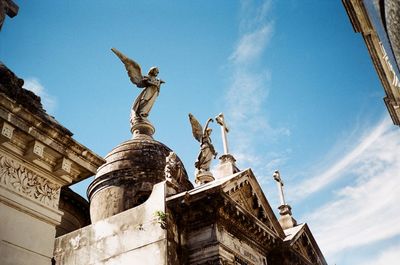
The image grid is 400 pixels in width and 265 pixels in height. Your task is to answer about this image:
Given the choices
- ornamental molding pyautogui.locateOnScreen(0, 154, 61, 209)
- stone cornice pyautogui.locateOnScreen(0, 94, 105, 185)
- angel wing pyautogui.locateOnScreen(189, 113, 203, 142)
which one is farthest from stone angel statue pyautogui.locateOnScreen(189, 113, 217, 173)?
ornamental molding pyautogui.locateOnScreen(0, 154, 61, 209)

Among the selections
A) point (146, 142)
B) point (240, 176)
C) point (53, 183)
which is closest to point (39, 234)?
point (53, 183)

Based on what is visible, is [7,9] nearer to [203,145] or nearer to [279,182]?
[203,145]

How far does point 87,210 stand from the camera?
58.4ft

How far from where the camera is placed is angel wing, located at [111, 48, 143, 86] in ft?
52.1

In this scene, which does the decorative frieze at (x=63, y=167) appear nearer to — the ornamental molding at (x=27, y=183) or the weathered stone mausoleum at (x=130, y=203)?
the weathered stone mausoleum at (x=130, y=203)

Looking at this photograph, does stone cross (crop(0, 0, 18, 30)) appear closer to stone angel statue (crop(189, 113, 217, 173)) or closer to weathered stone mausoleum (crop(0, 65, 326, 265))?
weathered stone mausoleum (crop(0, 65, 326, 265))

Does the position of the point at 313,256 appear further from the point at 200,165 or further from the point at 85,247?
the point at 85,247

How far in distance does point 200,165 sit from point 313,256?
5.93 meters

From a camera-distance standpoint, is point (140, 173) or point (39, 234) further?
point (140, 173)

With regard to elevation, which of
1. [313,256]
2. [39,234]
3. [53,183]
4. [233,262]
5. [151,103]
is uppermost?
[151,103]

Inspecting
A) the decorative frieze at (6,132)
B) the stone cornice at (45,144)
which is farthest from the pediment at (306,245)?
Answer: the decorative frieze at (6,132)

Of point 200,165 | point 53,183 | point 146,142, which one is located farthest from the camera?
point 146,142

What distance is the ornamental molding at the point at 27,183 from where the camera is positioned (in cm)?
514

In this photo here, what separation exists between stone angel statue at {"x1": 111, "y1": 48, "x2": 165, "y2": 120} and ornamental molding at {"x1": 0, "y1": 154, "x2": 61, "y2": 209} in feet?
32.7
